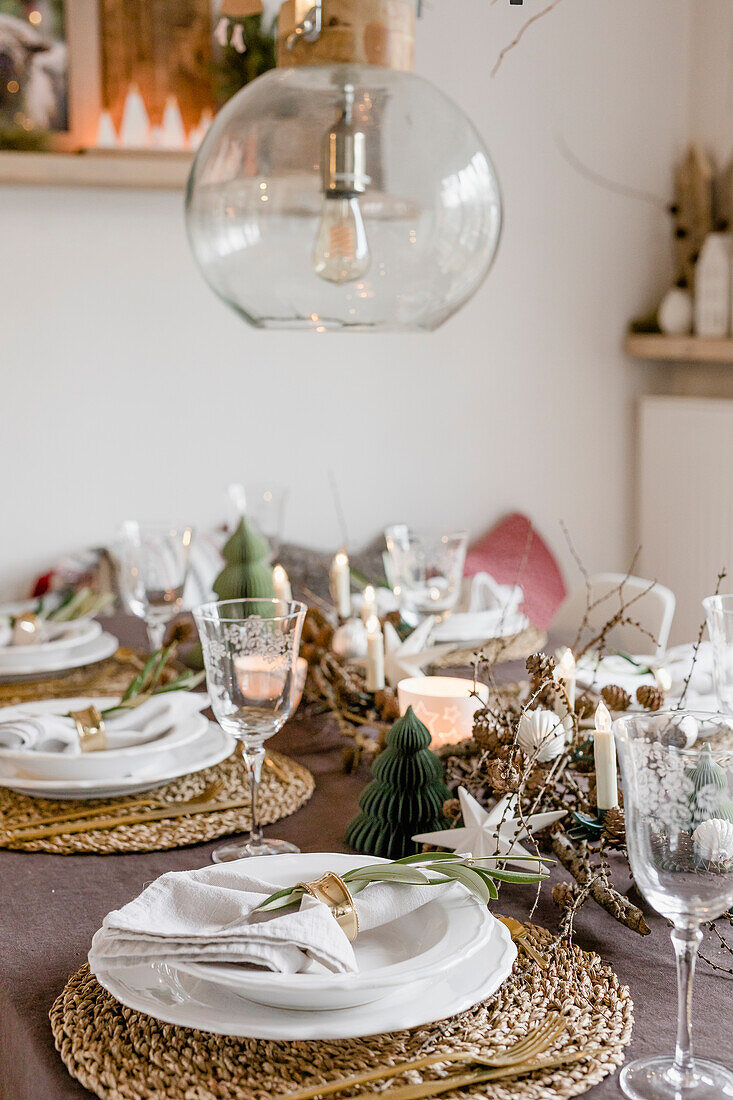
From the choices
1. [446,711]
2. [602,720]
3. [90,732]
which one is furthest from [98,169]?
[602,720]

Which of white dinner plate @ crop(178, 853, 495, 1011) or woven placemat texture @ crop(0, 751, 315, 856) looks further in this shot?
woven placemat texture @ crop(0, 751, 315, 856)

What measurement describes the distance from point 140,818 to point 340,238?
580 mm

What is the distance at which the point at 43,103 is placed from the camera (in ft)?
8.93

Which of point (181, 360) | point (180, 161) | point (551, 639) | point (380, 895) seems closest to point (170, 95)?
point (180, 161)

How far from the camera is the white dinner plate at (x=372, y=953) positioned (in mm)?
666

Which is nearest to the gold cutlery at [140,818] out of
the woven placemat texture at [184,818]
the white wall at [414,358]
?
the woven placemat texture at [184,818]

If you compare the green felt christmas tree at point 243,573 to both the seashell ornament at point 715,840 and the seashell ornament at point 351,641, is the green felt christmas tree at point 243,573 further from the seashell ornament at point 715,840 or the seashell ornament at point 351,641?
the seashell ornament at point 715,840

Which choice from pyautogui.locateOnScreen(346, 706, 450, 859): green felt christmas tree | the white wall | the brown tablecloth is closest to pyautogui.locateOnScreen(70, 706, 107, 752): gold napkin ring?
the brown tablecloth

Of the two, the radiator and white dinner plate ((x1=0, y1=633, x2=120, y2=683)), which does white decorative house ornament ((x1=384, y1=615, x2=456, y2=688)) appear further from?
the radiator

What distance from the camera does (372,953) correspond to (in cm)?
77

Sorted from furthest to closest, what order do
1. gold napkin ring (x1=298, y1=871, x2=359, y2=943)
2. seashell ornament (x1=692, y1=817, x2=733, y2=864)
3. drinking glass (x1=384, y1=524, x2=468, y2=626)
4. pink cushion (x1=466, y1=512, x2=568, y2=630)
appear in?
pink cushion (x1=466, y1=512, x2=568, y2=630) → drinking glass (x1=384, y1=524, x2=468, y2=626) → gold napkin ring (x1=298, y1=871, x2=359, y2=943) → seashell ornament (x1=692, y1=817, x2=733, y2=864)

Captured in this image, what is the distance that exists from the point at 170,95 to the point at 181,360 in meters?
0.63

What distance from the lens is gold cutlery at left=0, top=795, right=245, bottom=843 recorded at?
A: 1072 mm

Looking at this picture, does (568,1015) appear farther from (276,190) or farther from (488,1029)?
(276,190)
